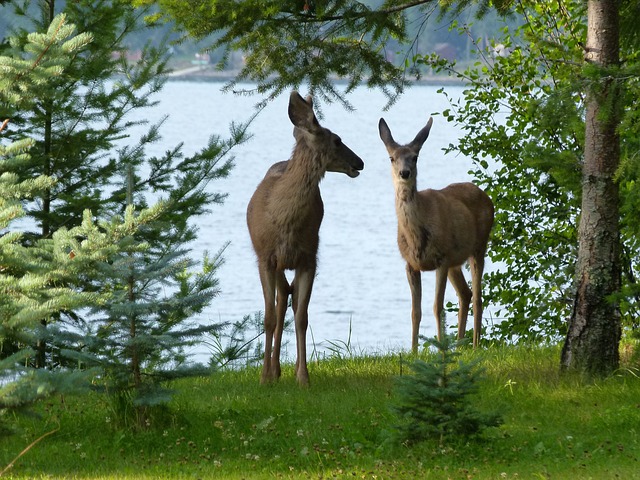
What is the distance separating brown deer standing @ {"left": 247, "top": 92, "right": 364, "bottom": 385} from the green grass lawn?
525 mm

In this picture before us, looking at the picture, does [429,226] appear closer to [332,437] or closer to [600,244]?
[600,244]

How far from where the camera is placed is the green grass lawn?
6055mm

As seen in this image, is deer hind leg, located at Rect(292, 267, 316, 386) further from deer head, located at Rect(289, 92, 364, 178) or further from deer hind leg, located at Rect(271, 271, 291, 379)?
deer head, located at Rect(289, 92, 364, 178)

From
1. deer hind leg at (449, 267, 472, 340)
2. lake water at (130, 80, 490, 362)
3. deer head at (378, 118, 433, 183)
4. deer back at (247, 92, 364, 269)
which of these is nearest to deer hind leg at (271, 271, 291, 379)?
deer back at (247, 92, 364, 269)

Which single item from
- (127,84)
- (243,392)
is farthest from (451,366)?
(127,84)

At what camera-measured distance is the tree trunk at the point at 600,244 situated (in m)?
8.14

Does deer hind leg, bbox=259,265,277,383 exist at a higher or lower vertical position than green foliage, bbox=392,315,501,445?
higher

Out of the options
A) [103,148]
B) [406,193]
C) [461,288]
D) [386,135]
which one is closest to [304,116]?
[386,135]

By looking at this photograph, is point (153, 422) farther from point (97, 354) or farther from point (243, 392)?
point (243, 392)

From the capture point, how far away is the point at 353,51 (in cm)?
898

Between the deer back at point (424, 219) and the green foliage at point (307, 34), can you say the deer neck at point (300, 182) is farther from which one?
the deer back at point (424, 219)

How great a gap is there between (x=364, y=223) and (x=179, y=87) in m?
82.8

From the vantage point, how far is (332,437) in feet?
22.1

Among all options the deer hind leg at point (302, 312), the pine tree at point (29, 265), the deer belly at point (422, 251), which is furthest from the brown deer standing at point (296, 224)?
the pine tree at point (29, 265)
